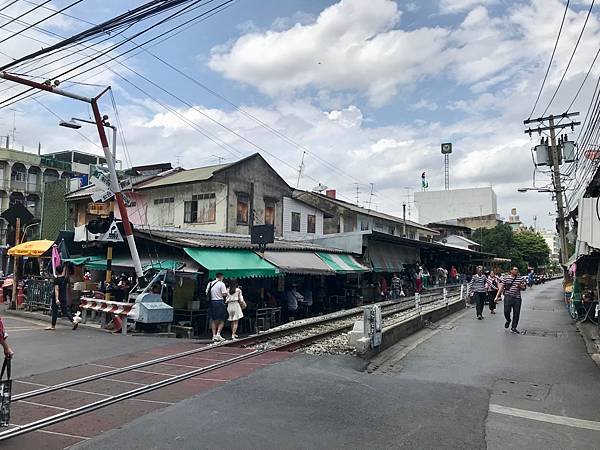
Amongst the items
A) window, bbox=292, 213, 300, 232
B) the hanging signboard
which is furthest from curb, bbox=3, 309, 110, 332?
window, bbox=292, 213, 300, 232

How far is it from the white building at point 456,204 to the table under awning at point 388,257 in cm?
4364

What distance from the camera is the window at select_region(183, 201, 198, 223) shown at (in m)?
27.4

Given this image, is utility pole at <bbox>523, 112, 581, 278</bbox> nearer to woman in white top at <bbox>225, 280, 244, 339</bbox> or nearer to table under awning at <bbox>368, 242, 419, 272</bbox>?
table under awning at <bbox>368, 242, 419, 272</bbox>

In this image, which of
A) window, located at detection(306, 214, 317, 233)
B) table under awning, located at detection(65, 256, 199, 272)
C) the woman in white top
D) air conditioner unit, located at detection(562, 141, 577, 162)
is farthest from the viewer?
window, located at detection(306, 214, 317, 233)

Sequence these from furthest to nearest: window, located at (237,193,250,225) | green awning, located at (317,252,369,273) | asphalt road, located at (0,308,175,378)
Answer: window, located at (237,193,250,225) → green awning, located at (317,252,369,273) → asphalt road, located at (0,308,175,378)

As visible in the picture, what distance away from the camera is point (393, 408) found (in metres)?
6.16

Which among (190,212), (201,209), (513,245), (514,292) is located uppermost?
(201,209)

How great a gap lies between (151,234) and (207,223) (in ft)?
38.7

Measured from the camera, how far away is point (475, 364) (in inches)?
368

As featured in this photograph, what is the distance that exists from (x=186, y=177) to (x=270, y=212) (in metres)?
5.62

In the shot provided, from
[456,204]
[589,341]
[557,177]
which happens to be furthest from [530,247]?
[589,341]

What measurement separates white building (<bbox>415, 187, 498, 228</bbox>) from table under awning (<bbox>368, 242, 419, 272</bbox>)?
4364cm

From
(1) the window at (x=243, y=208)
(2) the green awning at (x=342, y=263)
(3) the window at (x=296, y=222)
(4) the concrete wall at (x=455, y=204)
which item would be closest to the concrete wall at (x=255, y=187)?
(1) the window at (x=243, y=208)

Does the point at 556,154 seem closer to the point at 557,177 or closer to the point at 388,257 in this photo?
the point at 557,177
